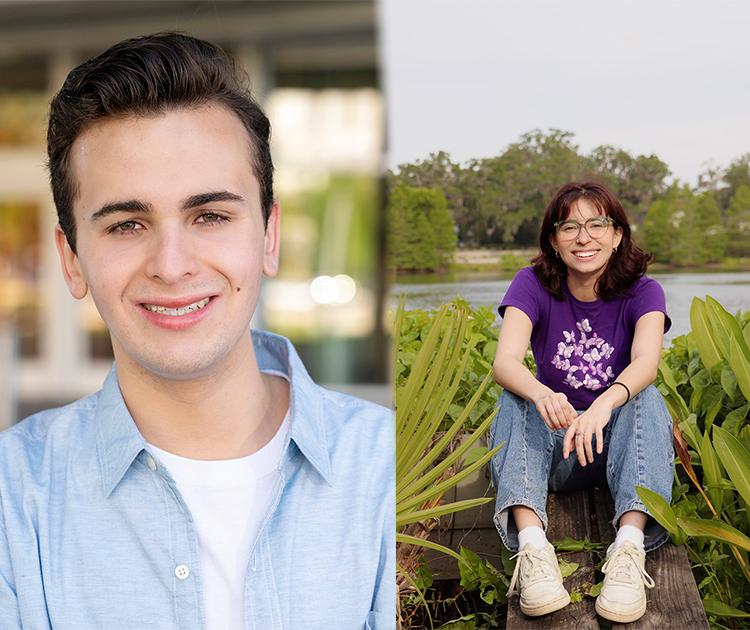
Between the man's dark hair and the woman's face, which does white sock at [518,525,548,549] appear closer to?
the woman's face

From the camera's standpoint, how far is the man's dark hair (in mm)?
1596

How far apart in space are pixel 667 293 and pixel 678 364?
13 centimetres

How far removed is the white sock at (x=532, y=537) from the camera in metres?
1.64

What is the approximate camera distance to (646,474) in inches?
64.4

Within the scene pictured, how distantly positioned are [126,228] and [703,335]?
108cm

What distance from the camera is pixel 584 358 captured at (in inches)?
66.7

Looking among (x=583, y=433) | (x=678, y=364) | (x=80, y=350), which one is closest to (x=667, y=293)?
(x=678, y=364)

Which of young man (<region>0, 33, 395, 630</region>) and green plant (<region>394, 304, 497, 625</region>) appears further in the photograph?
green plant (<region>394, 304, 497, 625</region>)

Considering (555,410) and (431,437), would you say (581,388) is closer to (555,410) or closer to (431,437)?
(555,410)

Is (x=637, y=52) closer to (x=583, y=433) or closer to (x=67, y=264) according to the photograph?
(x=583, y=433)

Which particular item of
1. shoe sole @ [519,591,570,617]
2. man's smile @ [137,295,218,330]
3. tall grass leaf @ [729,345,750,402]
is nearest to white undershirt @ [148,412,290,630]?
man's smile @ [137,295,218,330]

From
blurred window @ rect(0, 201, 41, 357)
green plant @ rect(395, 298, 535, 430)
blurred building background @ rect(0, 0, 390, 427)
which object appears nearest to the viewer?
green plant @ rect(395, 298, 535, 430)

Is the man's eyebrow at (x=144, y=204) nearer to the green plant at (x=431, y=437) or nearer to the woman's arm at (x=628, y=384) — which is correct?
the green plant at (x=431, y=437)

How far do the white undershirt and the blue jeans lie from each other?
424mm
